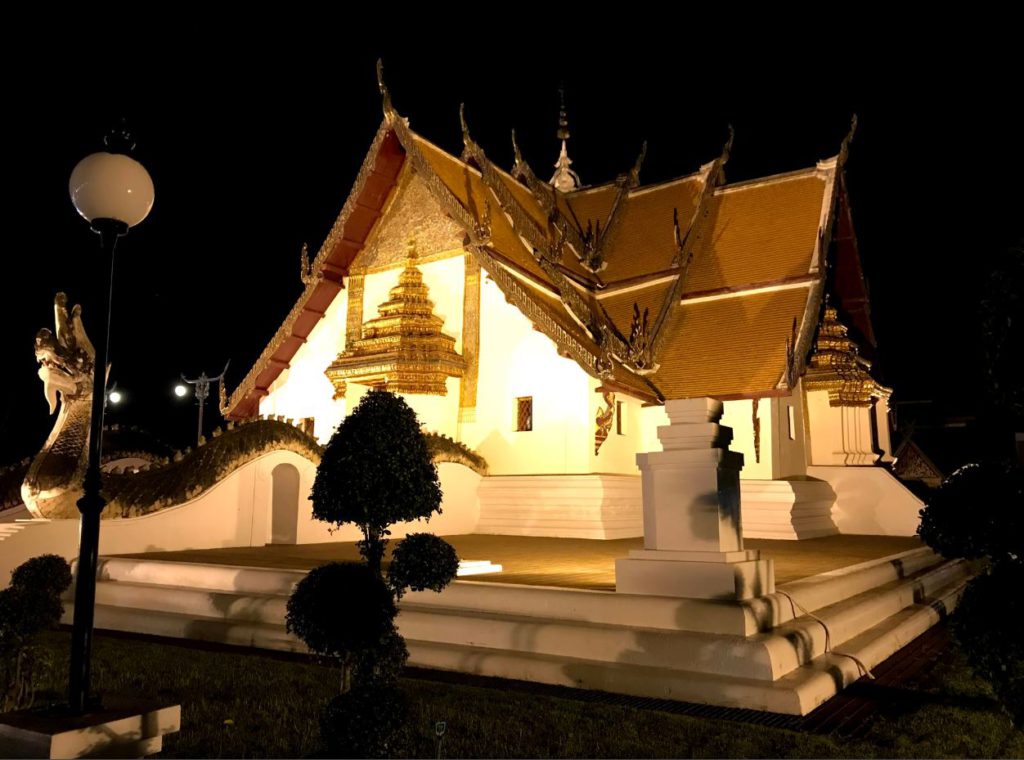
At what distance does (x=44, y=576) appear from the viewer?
4293mm

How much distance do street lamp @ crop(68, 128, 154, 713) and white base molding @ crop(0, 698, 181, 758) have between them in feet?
0.42

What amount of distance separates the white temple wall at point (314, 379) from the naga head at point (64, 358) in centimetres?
598

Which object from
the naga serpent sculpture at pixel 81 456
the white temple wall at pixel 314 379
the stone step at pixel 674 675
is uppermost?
the white temple wall at pixel 314 379

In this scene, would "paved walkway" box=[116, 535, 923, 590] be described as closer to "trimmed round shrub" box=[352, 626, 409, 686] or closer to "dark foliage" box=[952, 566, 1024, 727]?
"trimmed round shrub" box=[352, 626, 409, 686]

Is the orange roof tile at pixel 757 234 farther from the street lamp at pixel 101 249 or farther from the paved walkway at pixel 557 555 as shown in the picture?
the street lamp at pixel 101 249

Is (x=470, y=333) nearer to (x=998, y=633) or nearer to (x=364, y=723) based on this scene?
(x=364, y=723)

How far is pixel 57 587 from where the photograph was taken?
171 inches

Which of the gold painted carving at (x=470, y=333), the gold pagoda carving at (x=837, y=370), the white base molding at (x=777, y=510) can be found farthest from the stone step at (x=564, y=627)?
the gold pagoda carving at (x=837, y=370)

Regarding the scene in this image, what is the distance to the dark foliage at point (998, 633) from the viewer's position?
10.8ft

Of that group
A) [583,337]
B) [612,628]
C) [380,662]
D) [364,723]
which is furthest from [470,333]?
[364,723]

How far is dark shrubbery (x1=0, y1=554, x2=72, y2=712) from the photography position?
3896 millimetres

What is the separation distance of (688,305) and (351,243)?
→ 5922mm

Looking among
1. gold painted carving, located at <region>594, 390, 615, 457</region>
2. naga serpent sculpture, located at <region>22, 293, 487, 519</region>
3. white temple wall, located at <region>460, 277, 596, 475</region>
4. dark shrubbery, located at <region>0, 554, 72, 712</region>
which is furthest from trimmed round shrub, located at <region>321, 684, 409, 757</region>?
gold painted carving, located at <region>594, 390, 615, 457</region>

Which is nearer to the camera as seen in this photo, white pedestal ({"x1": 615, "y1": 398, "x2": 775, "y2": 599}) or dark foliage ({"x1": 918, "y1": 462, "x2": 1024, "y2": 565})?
dark foliage ({"x1": 918, "y1": 462, "x2": 1024, "y2": 565})
